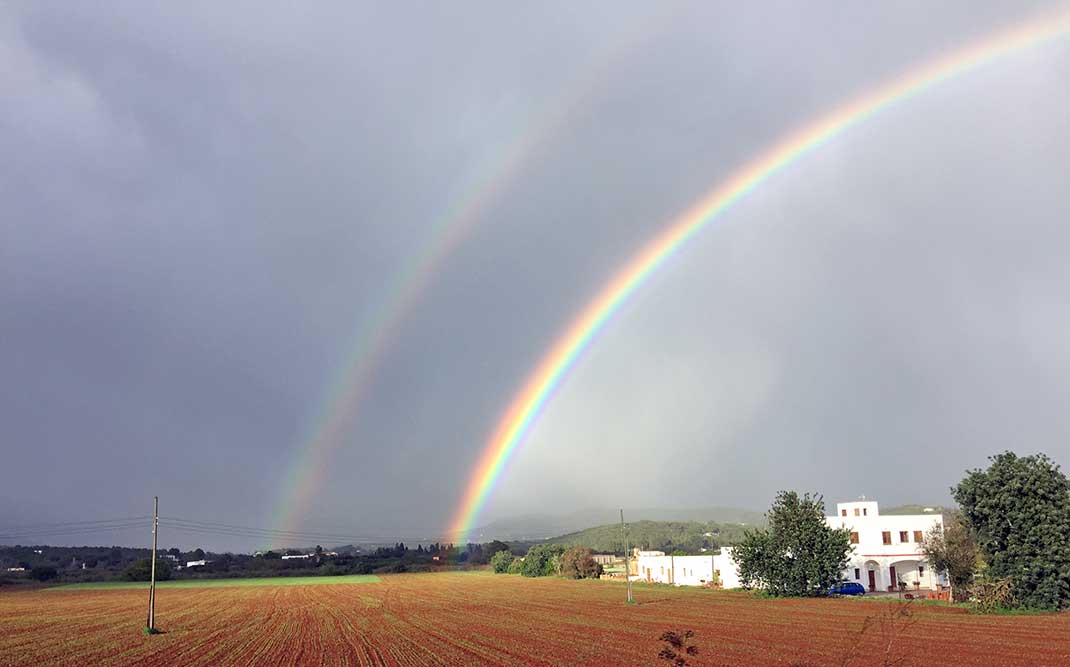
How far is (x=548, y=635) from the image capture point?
40.1 meters

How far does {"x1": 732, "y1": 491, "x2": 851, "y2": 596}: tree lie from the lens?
70.6 m

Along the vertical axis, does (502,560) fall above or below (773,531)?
below

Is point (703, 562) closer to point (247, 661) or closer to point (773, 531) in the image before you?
point (773, 531)

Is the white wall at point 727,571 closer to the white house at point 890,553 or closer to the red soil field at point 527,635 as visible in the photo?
the white house at point 890,553

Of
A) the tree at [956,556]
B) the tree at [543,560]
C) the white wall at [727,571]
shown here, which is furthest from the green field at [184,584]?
the tree at [956,556]

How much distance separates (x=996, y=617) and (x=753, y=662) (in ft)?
94.2

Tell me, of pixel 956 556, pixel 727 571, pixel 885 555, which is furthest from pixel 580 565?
pixel 956 556

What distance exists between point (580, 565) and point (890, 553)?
188ft

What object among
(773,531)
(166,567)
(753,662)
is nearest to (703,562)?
(773,531)

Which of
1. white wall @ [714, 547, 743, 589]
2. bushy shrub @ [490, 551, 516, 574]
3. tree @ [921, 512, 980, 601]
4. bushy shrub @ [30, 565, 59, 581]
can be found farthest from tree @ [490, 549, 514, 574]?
tree @ [921, 512, 980, 601]

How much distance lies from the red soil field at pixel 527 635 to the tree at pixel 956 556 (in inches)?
415

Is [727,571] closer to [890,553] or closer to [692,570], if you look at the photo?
[692,570]

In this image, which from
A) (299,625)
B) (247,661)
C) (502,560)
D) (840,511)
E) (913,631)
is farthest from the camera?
(502,560)

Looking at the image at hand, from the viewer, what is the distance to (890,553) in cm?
8381
